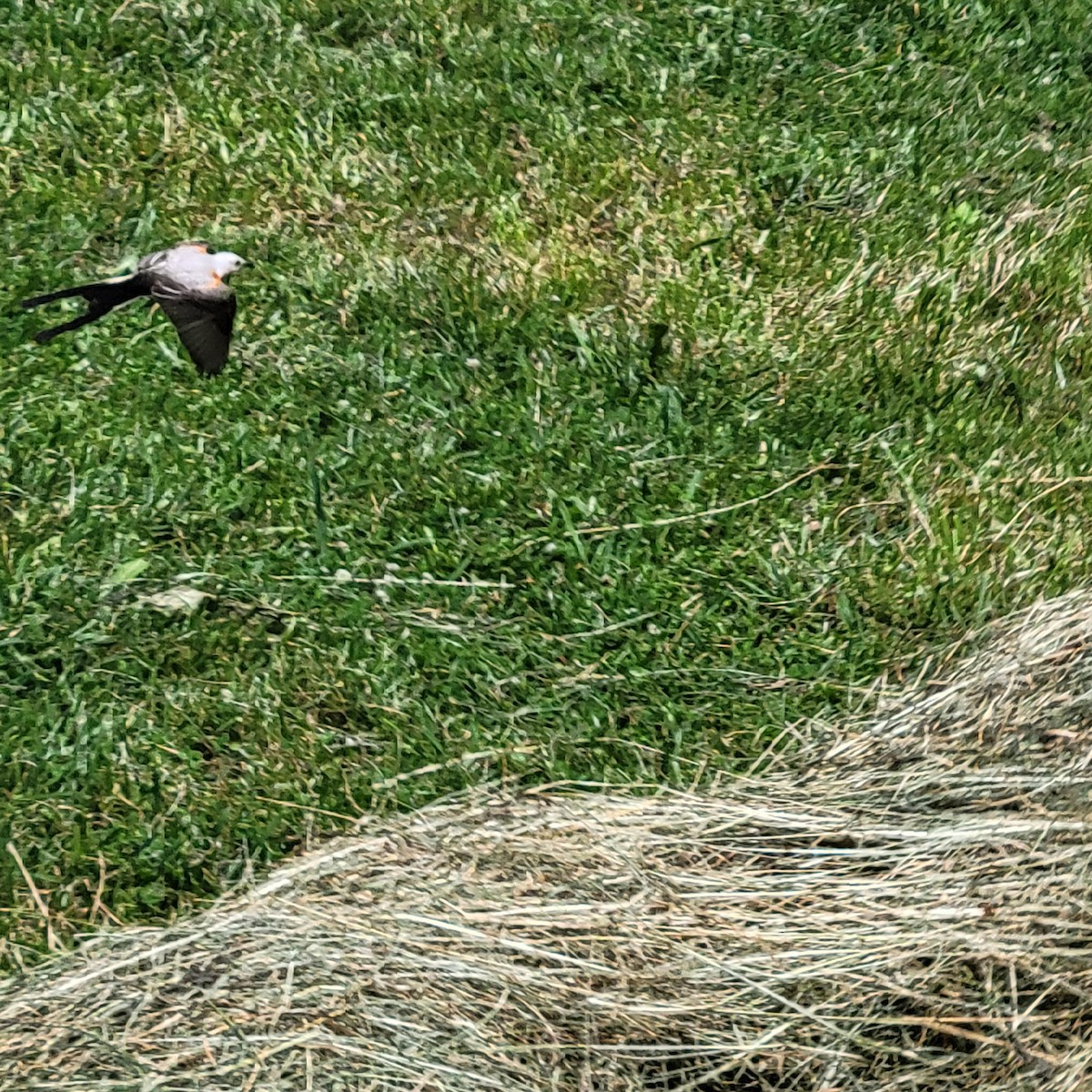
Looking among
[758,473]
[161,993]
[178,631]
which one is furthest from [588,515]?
[161,993]

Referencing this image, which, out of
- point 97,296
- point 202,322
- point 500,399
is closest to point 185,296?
point 202,322

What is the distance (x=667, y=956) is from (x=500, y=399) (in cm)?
159

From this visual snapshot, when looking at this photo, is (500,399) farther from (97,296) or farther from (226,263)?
(97,296)

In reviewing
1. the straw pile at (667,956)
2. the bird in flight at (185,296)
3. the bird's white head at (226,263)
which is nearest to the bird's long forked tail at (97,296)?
the bird in flight at (185,296)

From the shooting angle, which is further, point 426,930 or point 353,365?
point 353,365

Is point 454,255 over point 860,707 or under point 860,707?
over

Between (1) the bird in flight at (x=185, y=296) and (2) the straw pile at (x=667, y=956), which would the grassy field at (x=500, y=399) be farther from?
(2) the straw pile at (x=667, y=956)

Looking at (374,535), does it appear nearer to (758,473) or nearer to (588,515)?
(588,515)

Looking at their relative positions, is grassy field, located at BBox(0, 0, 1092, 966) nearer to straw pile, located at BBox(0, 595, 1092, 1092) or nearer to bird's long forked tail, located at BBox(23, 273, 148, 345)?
bird's long forked tail, located at BBox(23, 273, 148, 345)

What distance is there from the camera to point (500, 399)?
3.57m

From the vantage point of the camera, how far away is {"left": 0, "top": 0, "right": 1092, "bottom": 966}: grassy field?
10.1 feet

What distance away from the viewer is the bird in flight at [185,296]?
354 centimetres

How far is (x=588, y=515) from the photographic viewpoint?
3.41 metres

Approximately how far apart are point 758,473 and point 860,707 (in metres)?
0.69
